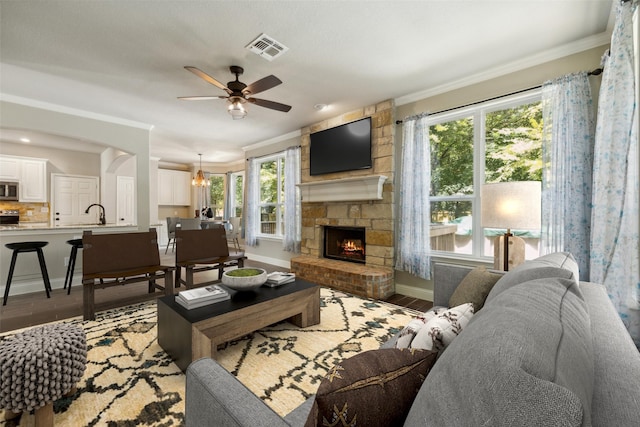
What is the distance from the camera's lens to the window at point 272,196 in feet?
18.8

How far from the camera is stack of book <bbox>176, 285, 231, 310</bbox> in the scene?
1891 mm

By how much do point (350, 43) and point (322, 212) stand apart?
8.57ft

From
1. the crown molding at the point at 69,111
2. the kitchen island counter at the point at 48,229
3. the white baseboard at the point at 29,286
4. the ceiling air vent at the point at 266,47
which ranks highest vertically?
the ceiling air vent at the point at 266,47

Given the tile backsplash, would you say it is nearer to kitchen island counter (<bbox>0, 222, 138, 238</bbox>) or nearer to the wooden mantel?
kitchen island counter (<bbox>0, 222, 138, 238</bbox>)

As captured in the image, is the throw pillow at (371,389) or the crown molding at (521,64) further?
the crown molding at (521,64)

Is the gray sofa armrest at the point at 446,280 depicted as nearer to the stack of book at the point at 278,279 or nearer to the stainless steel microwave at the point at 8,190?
the stack of book at the point at 278,279

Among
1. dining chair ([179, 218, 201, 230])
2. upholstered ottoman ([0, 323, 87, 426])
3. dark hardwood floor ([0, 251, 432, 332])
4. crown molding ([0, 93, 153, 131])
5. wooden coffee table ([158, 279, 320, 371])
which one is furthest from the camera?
dining chair ([179, 218, 201, 230])

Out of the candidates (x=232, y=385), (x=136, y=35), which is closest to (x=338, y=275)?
(x=232, y=385)

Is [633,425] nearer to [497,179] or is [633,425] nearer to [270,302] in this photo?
[270,302]

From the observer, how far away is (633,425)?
18.3 inches

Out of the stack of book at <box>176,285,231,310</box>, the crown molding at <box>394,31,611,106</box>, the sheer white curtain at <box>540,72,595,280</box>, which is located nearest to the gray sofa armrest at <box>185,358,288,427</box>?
the stack of book at <box>176,285,231,310</box>

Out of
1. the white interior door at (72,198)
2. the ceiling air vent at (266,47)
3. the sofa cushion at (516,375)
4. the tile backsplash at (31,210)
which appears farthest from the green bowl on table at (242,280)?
the tile backsplash at (31,210)

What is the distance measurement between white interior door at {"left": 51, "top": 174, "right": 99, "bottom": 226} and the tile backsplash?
222mm

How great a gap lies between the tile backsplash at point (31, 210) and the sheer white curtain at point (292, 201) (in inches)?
212
